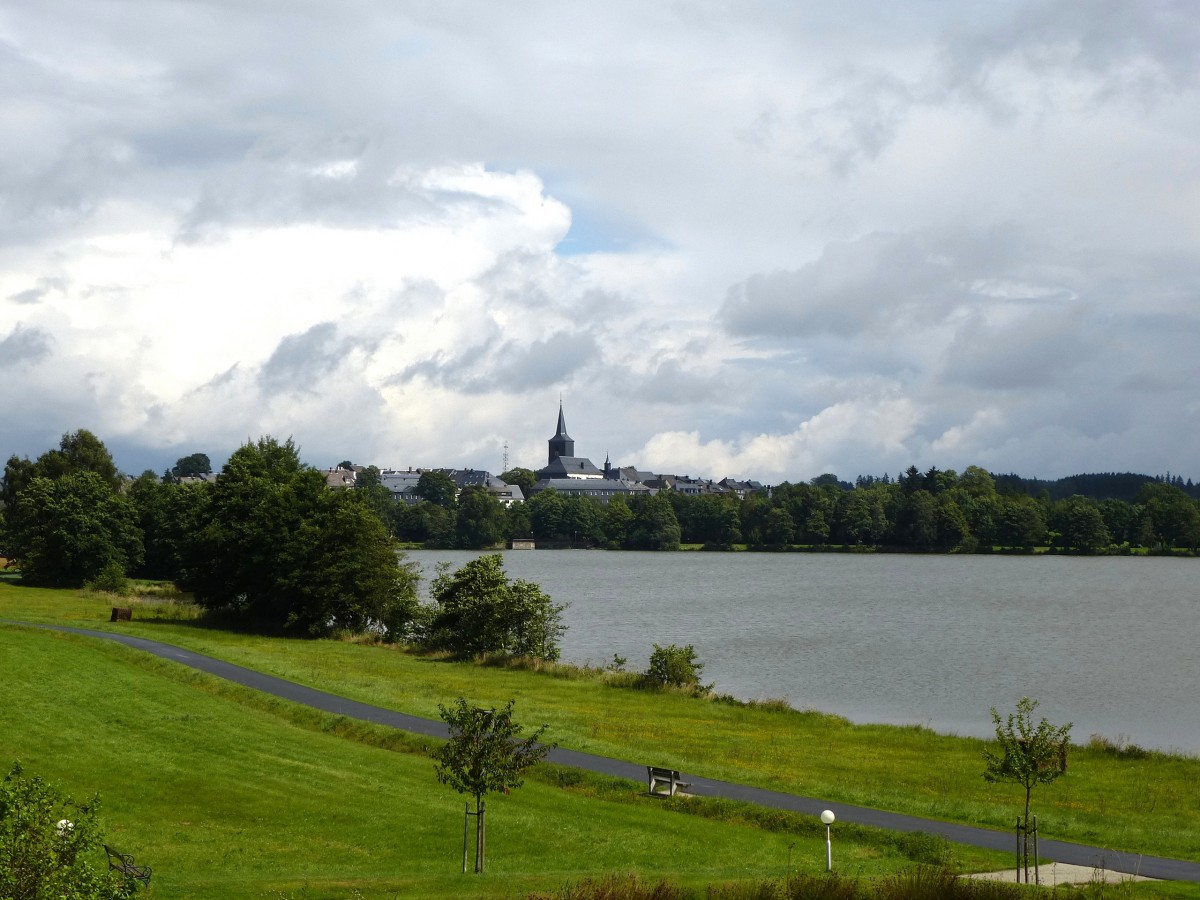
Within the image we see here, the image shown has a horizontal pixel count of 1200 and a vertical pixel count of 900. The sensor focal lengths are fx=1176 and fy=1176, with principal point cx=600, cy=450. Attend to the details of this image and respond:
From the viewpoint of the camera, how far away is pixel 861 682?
54688 millimetres

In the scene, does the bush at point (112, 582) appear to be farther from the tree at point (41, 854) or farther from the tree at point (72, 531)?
the tree at point (41, 854)

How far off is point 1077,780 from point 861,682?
A: 2193 centimetres

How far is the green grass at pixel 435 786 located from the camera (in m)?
21.5

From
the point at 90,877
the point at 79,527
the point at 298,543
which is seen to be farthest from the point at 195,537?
the point at 90,877

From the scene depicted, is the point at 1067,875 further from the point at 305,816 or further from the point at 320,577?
the point at 320,577

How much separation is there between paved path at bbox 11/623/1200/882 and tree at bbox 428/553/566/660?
1621 cm

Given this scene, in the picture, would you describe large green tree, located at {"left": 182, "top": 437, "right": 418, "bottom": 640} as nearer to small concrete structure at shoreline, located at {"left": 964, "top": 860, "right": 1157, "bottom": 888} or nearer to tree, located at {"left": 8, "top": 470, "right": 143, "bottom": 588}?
tree, located at {"left": 8, "top": 470, "right": 143, "bottom": 588}

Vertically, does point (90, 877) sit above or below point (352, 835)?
above

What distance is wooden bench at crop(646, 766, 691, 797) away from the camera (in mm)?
27547

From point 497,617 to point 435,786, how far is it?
102 feet

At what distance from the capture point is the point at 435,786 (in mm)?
28438

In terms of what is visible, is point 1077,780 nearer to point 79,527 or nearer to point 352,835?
point 352,835

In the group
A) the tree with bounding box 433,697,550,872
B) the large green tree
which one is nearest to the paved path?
the tree with bounding box 433,697,550,872

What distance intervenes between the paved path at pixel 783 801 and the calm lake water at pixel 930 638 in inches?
666
